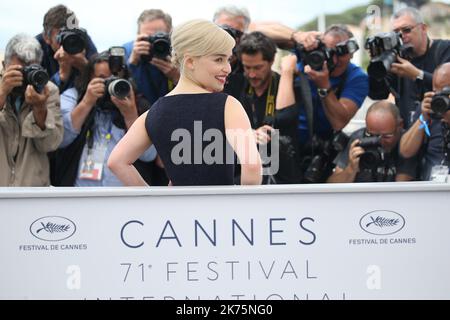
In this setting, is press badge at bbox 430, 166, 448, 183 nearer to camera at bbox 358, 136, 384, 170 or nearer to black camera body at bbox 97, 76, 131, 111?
camera at bbox 358, 136, 384, 170

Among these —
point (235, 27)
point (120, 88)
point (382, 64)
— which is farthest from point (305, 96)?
point (120, 88)

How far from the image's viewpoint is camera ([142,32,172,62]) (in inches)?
222

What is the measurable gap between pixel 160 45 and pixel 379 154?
1617 mm

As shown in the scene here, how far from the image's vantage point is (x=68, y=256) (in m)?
3.46

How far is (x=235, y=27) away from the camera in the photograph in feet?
19.2

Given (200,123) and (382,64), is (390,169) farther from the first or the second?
(200,123)

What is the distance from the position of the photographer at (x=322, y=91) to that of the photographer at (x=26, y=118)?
1.49 m

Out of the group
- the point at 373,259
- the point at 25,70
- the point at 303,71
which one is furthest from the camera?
the point at 303,71

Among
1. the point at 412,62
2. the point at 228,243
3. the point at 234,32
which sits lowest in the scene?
the point at 228,243

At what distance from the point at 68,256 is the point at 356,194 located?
3.94ft

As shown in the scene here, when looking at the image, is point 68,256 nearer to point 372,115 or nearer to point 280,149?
point 280,149

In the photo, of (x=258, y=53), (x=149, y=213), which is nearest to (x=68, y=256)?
(x=149, y=213)

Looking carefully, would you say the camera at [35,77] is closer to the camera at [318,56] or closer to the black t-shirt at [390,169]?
the camera at [318,56]

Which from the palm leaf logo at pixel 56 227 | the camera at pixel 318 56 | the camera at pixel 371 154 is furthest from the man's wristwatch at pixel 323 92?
the palm leaf logo at pixel 56 227
